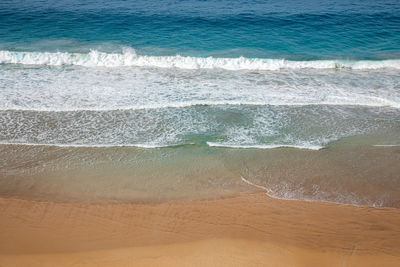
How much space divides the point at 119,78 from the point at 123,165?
6.31 meters

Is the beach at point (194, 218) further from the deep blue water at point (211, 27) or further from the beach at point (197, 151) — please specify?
the deep blue water at point (211, 27)

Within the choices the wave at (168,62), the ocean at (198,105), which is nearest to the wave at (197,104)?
the ocean at (198,105)

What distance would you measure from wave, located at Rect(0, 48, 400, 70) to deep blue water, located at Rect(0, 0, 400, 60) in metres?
0.93

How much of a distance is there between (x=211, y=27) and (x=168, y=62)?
594 centimetres

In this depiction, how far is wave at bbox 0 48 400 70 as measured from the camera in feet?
49.3

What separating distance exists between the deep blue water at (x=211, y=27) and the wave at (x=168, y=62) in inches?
36.5

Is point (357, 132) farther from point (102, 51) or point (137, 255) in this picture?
point (102, 51)

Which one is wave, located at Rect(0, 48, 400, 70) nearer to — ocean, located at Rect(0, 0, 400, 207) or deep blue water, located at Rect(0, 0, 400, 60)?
ocean, located at Rect(0, 0, 400, 207)

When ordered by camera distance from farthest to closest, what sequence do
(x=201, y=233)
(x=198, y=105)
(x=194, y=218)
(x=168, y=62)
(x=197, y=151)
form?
(x=168, y=62)
(x=198, y=105)
(x=197, y=151)
(x=194, y=218)
(x=201, y=233)

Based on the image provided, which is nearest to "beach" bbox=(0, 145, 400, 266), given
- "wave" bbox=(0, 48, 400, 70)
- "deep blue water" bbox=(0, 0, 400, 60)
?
"wave" bbox=(0, 48, 400, 70)

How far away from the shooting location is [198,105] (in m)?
10.9

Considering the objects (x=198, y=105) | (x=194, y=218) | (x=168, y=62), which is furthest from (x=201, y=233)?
(x=168, y=62)

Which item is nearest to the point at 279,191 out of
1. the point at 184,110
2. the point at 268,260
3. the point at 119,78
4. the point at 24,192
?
the point at 268,260

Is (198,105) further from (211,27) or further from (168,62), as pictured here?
(211,27)
